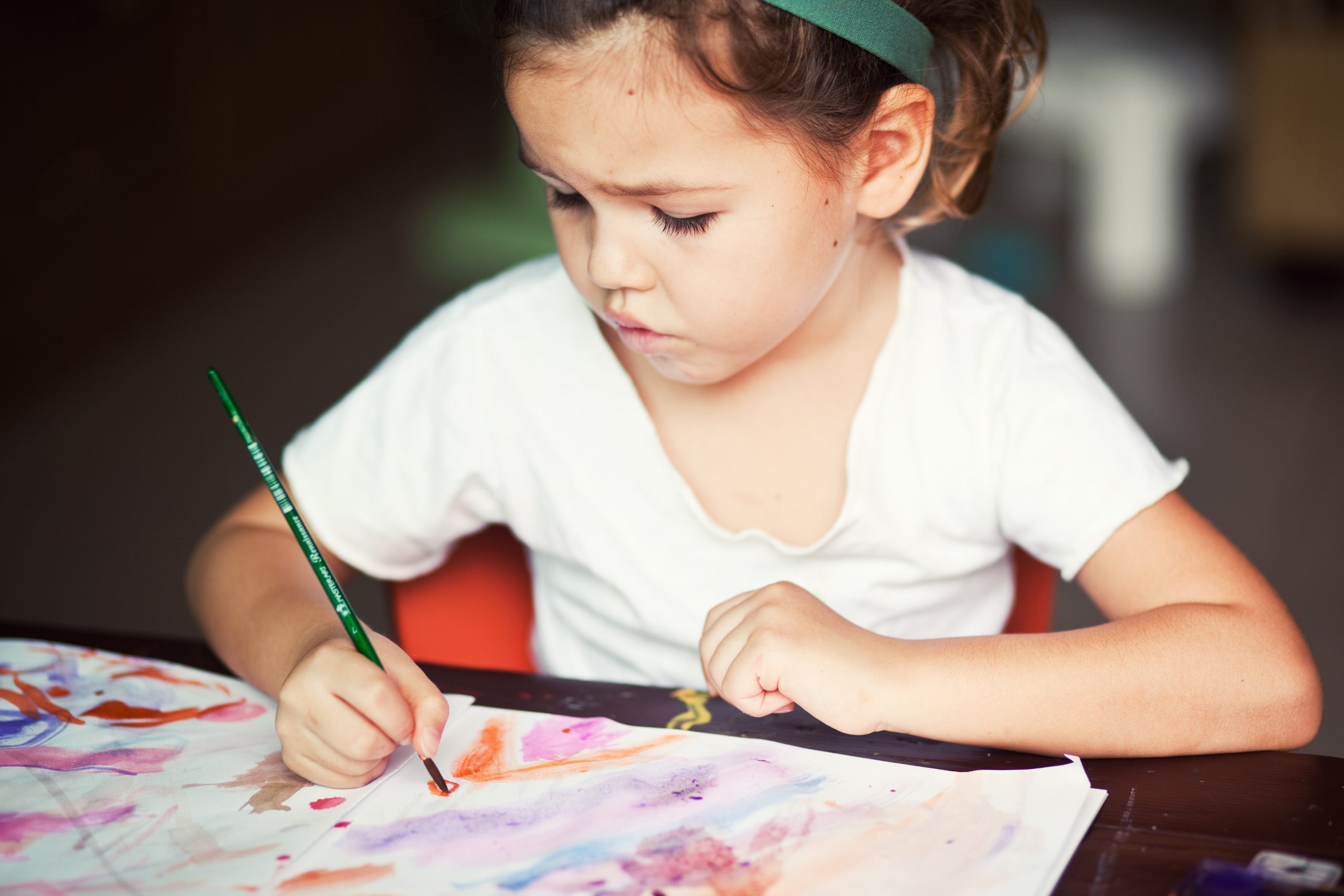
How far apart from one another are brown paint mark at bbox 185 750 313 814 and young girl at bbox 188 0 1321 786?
0.02 meters

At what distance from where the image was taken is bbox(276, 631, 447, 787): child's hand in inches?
27.0

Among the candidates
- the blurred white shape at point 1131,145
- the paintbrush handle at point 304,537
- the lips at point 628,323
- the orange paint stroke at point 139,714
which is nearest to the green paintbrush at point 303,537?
the paintbrush handle at point 304,537

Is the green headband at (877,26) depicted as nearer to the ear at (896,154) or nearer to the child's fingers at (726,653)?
the ear at (896,154)

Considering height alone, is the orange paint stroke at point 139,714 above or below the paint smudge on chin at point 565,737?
above

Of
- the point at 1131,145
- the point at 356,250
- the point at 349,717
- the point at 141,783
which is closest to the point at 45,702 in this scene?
the point at 141,783

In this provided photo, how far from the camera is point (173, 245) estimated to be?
11.3 ft

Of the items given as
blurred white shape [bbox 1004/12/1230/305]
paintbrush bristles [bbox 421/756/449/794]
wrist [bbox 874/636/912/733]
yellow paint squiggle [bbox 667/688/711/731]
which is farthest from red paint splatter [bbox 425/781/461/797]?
blurred white shape [bbox 1004/12/1230/305]

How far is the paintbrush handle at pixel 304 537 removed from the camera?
72cm

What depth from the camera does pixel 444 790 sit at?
691mm

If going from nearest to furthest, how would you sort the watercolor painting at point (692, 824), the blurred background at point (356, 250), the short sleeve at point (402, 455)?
the watercolor painting at point (692, 824)
the short sleeve at point (402, 455)
the blurred background at point (356, 250)

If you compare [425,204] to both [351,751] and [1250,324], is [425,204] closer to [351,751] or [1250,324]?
[1250,324]

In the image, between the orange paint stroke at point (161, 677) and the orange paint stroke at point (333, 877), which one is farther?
the orange paint stroke at point (161, 677)

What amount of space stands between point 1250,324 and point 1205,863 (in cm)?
269

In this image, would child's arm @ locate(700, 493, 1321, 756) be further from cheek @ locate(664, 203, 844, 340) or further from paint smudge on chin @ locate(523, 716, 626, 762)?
cheek @ locate(664, 203, 844, 340)
